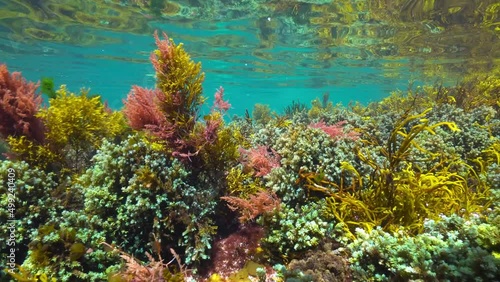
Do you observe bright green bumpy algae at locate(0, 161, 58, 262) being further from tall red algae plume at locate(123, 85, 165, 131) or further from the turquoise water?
the turquoise water

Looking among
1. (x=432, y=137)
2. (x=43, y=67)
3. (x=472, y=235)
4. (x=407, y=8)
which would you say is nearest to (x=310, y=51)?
A: (x=407, y=8)

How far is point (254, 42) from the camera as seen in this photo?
77.6ft

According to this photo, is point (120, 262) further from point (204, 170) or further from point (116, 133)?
point (116, 133)

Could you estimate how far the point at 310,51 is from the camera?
25797 mm

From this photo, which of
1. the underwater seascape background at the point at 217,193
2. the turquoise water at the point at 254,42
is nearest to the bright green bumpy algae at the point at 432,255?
the underwater seascape background at the point at 217,193

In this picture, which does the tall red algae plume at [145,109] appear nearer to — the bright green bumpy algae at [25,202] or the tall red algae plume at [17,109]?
the bright green bumpy algae at [25,202]

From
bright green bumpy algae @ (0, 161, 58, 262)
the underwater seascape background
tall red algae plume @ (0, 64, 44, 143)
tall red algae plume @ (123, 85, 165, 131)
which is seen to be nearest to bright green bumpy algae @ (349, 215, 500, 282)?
the underwater seascape background

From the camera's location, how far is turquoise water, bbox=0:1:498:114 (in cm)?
1734

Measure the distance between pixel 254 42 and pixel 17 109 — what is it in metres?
21.1

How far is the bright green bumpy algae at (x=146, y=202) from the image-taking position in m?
4.11

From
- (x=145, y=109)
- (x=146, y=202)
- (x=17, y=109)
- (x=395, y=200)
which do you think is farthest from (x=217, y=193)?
(x=17, y=109)

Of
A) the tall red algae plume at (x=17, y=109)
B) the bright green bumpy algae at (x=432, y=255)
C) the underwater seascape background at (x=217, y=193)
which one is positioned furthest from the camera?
the tall red algae plume at (x=17, y=109)

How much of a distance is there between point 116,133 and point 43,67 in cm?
4037

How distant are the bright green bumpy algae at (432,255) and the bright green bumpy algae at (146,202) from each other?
7.46ft
